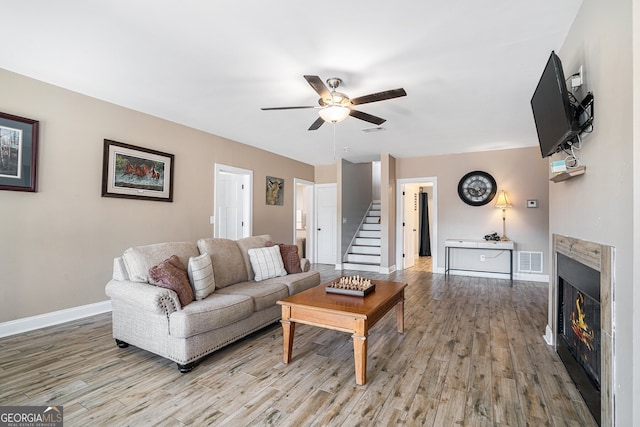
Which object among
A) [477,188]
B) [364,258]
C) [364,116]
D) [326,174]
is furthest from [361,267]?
[364,116]

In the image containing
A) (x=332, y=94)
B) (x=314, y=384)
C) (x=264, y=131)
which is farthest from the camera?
(x=264, y=131)

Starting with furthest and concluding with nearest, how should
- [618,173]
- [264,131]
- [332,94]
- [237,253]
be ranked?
[264,131], [237,253], [332,94], [618,173]

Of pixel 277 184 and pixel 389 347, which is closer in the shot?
pixel 389 347

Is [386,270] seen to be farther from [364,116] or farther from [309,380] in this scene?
[309,380]

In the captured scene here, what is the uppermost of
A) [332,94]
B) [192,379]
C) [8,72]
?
[8,72]

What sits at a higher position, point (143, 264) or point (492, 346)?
point (143, 264)

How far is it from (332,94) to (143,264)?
2.29 meters

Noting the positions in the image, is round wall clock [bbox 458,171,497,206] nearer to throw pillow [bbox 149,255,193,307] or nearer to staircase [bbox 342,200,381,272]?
staircase [bbox 342,200,381,272]

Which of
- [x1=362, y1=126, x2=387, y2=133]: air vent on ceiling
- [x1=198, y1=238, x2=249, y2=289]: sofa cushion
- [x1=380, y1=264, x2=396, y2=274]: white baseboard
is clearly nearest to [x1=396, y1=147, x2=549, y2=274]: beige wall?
[x1=380, y1=264, x2=396, y2=274]: white baseboard

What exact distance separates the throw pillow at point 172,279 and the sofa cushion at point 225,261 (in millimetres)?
541

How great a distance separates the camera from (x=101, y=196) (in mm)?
3529

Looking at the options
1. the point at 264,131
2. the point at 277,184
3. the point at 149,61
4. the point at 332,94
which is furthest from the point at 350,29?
the point at 277,184

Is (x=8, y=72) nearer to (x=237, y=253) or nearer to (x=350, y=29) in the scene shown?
(x=237, y=253)

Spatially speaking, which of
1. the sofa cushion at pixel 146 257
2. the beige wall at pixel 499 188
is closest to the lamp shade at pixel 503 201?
the beige wall at pixel 499 188
